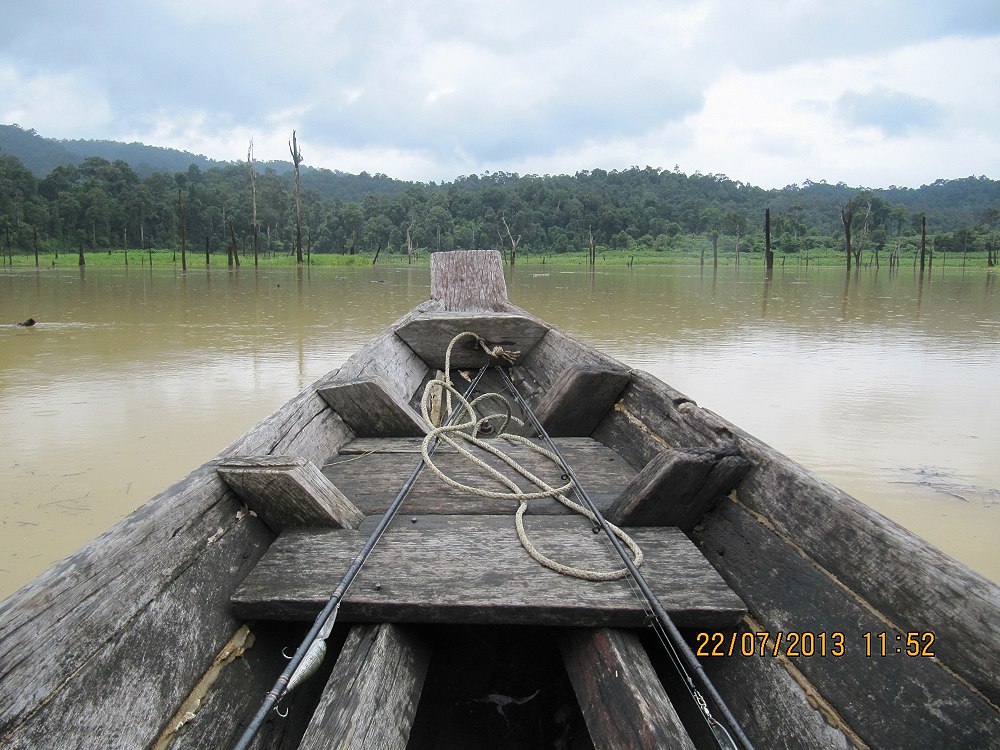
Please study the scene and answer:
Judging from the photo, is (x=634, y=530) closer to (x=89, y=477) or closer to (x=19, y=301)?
(x=89, y=477)

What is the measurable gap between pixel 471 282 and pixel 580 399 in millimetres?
3341

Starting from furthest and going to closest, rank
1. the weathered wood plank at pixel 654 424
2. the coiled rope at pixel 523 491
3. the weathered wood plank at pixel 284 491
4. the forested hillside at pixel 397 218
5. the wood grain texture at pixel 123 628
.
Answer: the forested hillside at pixel 397 218
the weathered wood plank at pixel 654 424
the weathered wood plank at pixel 284 491
the coiled rope at pixel 523 491
the wood grain texture at pixel 123 628

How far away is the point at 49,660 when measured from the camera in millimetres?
993

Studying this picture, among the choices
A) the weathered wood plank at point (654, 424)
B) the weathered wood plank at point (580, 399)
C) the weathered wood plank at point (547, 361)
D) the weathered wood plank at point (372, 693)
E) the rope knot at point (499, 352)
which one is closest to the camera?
the weathered wood plank at point (372, 693)

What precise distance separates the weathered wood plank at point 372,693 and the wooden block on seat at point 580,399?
56.7 inches

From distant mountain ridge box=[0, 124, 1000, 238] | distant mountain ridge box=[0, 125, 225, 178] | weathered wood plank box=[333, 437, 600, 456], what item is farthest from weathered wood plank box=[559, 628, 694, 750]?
distant mountain ridge box=[0, 125, 225, 178]

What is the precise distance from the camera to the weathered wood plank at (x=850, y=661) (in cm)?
103

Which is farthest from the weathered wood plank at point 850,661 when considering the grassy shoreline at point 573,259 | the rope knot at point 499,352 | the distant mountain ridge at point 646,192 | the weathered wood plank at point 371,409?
the distant mountain ridge at point 646,192

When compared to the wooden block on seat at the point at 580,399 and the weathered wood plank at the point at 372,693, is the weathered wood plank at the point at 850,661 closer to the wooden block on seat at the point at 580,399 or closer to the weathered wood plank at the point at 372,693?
the weathered wood plank at the point at 372,693

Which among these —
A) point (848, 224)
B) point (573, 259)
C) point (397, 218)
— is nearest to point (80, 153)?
point (397, 218)

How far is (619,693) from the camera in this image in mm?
1160

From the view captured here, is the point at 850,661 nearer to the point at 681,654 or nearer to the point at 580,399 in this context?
the point at 681,654

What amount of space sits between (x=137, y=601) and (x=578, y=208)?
62590 millimetres

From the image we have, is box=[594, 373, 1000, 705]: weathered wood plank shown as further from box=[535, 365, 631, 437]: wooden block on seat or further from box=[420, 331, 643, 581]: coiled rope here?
box=[535, 365, 631, 437]: wooden block on seat
